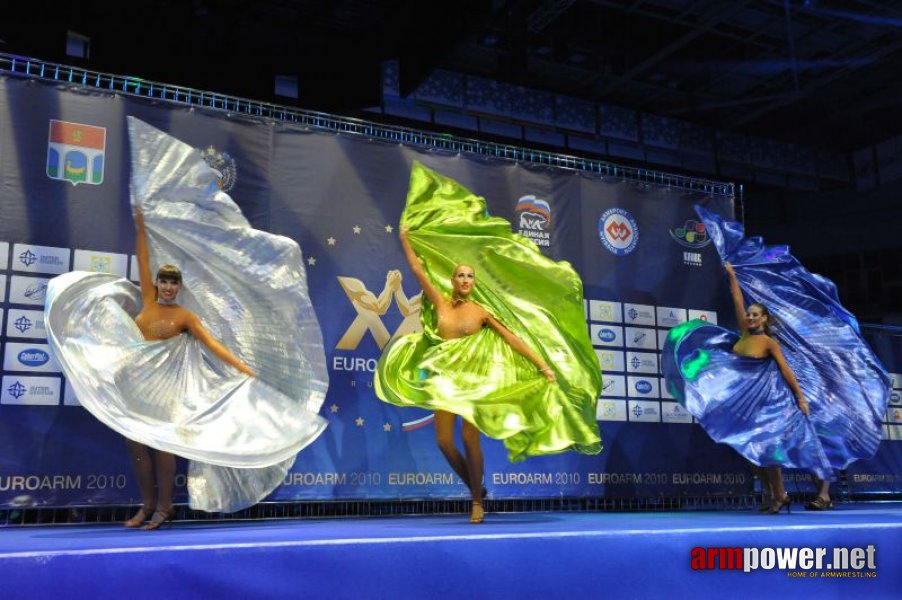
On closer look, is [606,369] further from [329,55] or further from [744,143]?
[744,143]

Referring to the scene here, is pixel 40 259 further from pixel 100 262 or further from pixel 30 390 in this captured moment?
pixel 30 390

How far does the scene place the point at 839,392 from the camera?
6.22 meters

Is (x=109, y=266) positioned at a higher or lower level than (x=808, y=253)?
lower

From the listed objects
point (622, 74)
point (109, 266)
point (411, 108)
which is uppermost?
point (622, 74)

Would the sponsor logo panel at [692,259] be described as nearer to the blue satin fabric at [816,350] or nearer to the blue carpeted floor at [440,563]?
the blue satin fabric at [816,350]

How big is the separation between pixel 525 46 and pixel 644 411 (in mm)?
4469

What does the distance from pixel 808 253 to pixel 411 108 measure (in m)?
7.84

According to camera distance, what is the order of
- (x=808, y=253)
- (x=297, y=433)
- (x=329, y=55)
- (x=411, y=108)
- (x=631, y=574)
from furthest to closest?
(x=808, y=253) → (x=411, y=108) → (x=329, y=55) → (x=297, y=433) → (x=631, y=574)

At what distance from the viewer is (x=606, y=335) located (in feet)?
21.5

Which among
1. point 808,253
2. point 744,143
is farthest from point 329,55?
point 808,253

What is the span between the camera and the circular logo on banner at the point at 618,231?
670 centimetres

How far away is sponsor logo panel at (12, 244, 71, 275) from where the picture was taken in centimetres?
474

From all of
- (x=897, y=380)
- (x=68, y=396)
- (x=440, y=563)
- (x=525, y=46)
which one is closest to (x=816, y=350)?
(x=897, y=380)

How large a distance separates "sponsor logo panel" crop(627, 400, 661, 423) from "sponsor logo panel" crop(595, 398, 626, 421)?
0.07 metres
